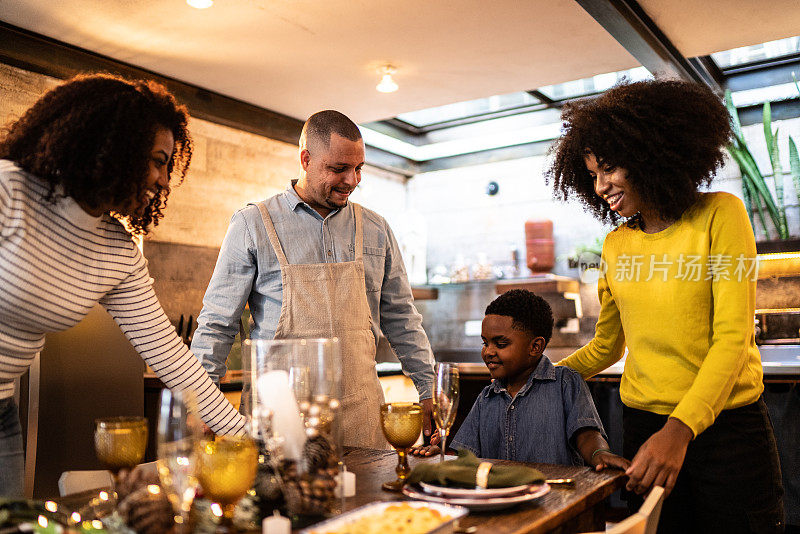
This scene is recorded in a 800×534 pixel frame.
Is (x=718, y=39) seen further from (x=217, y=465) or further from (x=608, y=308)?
(x=217, y=465)

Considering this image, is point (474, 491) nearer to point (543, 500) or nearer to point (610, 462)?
point (543, 500)

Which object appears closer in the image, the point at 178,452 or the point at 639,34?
the point at 178,452

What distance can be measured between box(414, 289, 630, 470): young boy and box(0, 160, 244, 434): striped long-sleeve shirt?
0.79 meters

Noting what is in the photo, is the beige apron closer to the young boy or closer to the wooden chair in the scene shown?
the young boy

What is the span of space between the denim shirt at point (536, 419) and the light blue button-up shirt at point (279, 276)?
39 centimetres

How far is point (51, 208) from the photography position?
4.69 ft

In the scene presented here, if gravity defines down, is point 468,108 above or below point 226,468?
above

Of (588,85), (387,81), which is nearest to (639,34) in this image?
(387,81)

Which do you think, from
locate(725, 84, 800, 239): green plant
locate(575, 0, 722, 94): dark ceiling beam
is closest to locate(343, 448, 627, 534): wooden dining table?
locate(575, 0, 722, 94): dark ceiling beam

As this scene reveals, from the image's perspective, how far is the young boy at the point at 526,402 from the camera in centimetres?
191

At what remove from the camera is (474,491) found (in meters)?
1.21

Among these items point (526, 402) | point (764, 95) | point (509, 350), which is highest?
point (764, 95)

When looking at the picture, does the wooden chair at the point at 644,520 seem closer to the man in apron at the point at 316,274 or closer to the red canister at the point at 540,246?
the man in apron at the point at 316,274

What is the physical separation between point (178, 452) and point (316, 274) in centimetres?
128
